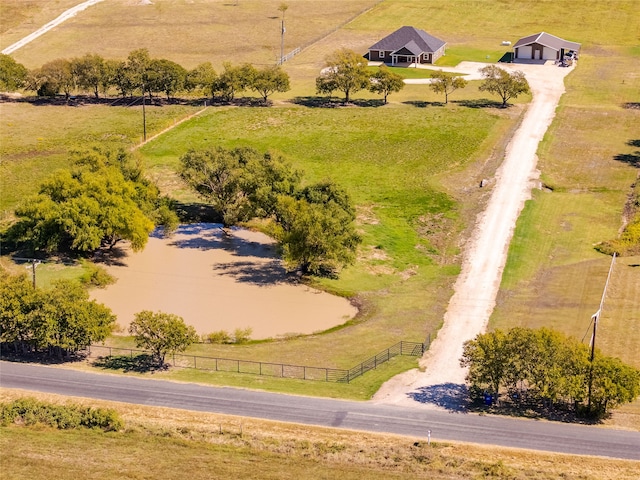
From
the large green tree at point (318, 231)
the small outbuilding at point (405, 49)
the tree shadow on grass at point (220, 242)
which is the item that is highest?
the small outbuilding at point (405, 49)

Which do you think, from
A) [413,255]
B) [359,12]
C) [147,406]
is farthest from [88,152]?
[359,12]

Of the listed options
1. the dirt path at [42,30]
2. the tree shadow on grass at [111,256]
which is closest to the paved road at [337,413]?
the tree shadow on grass at [111,256]

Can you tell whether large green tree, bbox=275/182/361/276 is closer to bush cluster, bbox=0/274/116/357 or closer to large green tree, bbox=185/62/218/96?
bush cluster, bbox=0/274/116/357

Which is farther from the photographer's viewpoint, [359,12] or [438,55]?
[359,12]

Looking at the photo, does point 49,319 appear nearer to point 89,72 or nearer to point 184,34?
point 89,72

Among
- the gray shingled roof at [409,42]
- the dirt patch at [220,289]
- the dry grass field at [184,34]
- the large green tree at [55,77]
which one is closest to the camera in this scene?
the dirt patch at [220,289]

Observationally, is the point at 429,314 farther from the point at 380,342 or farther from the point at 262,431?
the point at 262,431

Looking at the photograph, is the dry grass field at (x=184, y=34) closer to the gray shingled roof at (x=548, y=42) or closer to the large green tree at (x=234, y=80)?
the large green tree at (x=234, y=80)

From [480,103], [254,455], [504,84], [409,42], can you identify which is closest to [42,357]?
[254,455]
